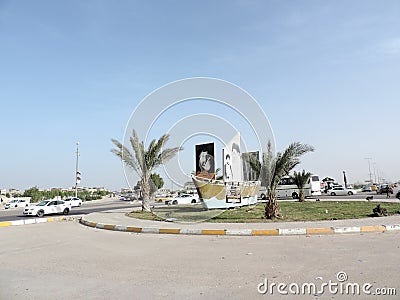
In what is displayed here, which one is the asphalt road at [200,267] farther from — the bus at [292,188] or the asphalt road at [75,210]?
the bus at [292,188]

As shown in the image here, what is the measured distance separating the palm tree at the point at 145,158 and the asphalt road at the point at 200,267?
39.5 ft

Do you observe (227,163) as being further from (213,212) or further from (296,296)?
(296,296)

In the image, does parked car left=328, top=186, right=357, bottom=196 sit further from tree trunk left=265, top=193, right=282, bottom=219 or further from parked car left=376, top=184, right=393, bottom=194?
tree trunk left=265, top=193, right=282, bottom=219

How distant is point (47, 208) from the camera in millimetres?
26750

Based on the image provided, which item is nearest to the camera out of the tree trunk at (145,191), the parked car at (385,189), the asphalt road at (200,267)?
the asphalt road at (200,267)

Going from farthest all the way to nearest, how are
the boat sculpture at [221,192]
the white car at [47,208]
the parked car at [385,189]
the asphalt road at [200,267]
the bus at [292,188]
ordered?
the bus at [292,188] → the parked car at [385,189] → the white car at [47,208] → the boat sculpture at [221,192] → the asphalt road at [200,267]

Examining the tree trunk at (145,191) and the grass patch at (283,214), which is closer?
the grass patch at (283,214)

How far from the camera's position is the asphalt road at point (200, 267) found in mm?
5215

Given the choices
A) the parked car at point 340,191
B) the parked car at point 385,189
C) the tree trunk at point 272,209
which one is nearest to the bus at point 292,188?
the parked car at point 340,191

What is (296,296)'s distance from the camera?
16.0ft

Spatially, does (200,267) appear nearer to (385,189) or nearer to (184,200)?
(184,200)

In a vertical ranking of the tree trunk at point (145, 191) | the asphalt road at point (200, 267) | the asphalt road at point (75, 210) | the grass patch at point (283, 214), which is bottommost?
the asphalt road at point (200, 267)

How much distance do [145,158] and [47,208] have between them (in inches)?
419

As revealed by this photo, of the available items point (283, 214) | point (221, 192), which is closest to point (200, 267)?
point (283, 214)
